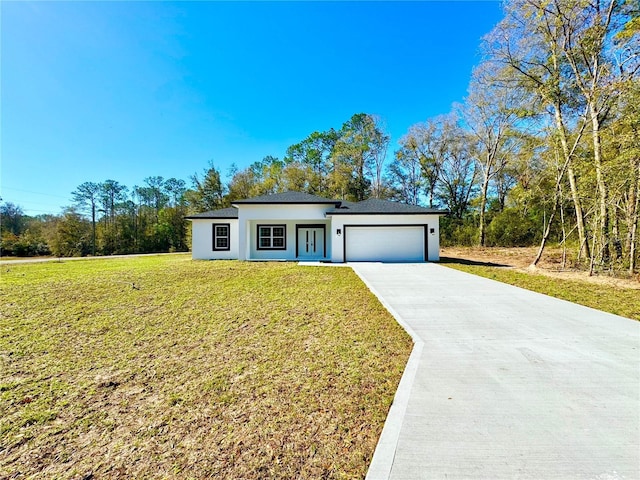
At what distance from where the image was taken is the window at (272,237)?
50.3 ft

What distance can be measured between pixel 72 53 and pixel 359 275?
12.3 metres

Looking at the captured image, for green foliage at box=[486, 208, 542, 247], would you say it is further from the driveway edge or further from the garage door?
the driveway edge

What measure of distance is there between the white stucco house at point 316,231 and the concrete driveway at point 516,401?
8891 mm

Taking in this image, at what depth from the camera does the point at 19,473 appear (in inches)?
70.1

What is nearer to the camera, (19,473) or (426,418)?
(19,473)

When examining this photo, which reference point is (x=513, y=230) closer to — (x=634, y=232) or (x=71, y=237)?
(x=634, y=232)

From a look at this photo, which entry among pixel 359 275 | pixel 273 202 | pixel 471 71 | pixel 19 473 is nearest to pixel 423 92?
pixel 471 71

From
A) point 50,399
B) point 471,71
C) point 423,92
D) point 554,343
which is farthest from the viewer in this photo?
point 423,92

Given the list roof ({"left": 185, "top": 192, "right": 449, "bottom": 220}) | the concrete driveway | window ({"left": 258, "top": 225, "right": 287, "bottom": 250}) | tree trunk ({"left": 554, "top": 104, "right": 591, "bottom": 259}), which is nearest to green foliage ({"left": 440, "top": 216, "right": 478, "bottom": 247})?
tree trunk ({"left": 554, "top": 104, "right": 591, "bottom": 259})

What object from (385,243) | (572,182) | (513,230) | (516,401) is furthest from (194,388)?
(513,230)

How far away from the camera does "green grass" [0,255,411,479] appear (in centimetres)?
188

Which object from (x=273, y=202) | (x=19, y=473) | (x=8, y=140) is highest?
(x=8, y=140)

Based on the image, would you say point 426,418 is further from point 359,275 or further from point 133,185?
point 133,185

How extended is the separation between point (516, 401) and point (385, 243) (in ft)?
37.8
